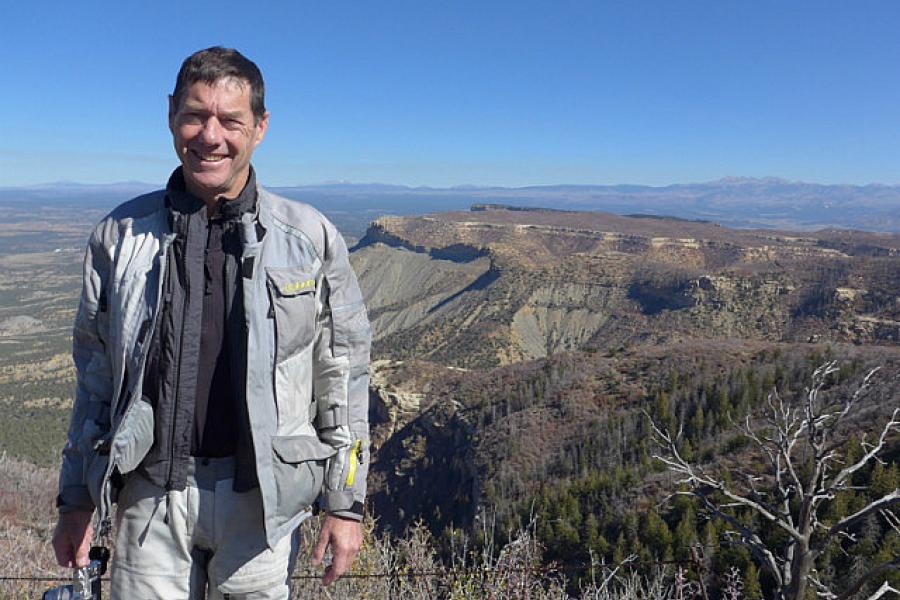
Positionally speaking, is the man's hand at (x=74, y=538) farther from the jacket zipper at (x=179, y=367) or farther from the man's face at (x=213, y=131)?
the man's face at (x=213, y=131)

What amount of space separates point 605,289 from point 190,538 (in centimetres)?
9364

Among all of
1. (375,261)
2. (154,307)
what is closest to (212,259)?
(154,307)

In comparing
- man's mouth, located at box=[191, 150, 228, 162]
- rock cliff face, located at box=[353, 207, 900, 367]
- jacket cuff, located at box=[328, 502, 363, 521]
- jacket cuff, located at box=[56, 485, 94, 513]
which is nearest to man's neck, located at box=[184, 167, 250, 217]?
man's mouth, located at box=[191, 150, 228, 162]

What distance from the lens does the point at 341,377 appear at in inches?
91.8

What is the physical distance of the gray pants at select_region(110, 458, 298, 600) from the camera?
214cm

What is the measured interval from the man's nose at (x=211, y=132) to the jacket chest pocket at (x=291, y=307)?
437mm

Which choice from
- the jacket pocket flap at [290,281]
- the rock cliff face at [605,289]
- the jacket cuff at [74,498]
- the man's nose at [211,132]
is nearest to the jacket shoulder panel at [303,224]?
the jacket pocket flap at [290,281]

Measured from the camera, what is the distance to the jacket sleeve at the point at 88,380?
2125 mm

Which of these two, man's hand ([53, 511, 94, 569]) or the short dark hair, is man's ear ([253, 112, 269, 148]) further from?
man's hand ([53, 511, 94, 569])

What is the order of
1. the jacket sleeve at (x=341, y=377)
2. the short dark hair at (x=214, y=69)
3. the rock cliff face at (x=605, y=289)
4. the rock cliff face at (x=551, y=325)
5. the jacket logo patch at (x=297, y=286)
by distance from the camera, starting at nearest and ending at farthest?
the short dark hair at (x=214, y=69) < the jacket logo patch at (x=297, y=286) < the jacket sleeve at (x=341, y=377) < the rock cliff face at (x=551, y=325) < the rock cliff face at (x=605, y=289)

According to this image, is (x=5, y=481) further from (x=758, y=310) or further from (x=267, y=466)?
(x=758, y=310)

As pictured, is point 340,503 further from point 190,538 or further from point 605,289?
point 605,289

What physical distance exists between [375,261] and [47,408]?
276ft

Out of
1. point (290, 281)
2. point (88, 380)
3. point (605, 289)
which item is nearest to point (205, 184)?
point (290, 281)
